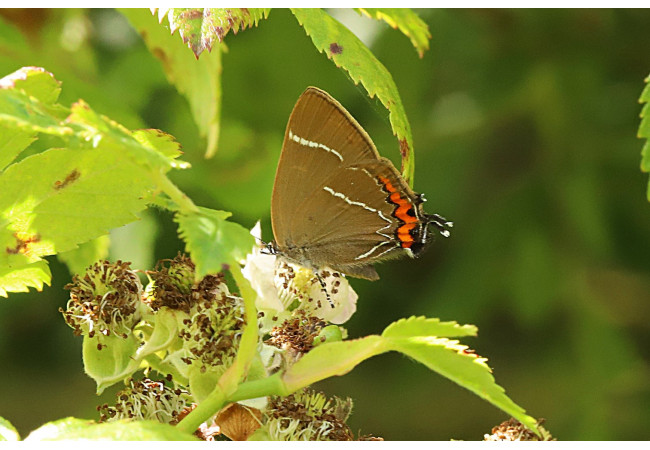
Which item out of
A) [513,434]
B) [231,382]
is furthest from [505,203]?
[231,382]

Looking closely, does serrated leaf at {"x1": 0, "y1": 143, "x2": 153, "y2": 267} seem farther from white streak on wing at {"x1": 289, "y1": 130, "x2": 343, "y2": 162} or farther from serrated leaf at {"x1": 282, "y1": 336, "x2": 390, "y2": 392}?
white streak on wing at {"x1": 289, "y1": 130, "x2": 343, "y2": 162}

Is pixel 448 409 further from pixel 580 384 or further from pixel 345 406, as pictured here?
pixel 345 406

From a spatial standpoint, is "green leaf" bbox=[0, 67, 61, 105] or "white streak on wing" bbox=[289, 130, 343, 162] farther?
"white streak on wing" bbox=[289, 130, 343, 162]

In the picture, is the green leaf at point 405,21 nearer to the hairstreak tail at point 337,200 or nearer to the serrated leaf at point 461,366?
the hairstreak tail at point 337,200

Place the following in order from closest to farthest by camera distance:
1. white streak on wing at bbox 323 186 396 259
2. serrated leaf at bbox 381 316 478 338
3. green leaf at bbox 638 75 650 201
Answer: serrated leaf at bbox 381 316 478 338 → green leaf at bbox 638 75 650 201 → white streak on wing at bbox 323 186 396 259

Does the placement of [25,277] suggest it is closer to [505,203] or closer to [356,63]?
[356,63]

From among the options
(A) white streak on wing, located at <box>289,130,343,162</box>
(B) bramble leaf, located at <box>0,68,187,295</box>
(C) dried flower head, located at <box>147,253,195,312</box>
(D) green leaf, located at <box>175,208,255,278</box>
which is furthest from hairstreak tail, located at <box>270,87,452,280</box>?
(D) green leaf, located at <box>175,208,255,278</box>

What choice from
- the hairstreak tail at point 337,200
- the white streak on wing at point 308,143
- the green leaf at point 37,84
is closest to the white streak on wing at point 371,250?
the hairstreak tail at point 337,200
